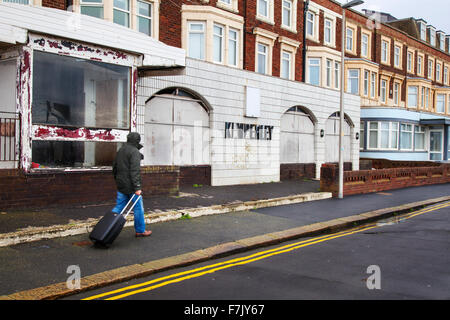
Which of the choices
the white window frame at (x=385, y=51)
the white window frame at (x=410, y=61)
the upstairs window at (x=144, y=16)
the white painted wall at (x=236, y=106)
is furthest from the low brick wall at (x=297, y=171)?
the white window frame at (x=410, y=61)

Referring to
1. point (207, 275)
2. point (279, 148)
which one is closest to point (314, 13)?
point (279, 148)

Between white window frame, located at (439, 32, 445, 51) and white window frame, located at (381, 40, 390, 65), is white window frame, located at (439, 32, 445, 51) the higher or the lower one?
the higher one

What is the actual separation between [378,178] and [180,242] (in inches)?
472

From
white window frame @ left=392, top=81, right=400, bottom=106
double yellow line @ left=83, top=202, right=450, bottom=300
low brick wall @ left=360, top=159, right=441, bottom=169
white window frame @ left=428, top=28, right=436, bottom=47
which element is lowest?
double yellow line @ left=83, top=202, right=450, bottom=300

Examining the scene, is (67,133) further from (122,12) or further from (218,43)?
(218,43)

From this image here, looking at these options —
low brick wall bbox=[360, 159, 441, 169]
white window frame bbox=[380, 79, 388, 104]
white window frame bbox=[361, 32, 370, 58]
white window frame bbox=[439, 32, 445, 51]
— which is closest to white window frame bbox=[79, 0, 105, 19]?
low brick wall bbox=[360, 159, 441, 169]

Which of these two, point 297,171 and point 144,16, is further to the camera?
point 297,171

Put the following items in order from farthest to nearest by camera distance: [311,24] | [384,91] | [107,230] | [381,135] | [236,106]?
[384,91] < [381,135] < [311,24] < [236,106] < [107,230]

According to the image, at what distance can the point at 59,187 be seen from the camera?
32.2 feet

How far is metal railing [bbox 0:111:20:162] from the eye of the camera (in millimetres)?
9297

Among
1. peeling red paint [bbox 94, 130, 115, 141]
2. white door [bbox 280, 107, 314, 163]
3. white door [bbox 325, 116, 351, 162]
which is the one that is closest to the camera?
peeling red paint [bbox 94, 130, 115, 141]

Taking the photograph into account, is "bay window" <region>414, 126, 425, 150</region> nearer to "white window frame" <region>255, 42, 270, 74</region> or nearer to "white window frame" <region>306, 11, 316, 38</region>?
"white window frame" <region>306, 11, 316, 38</region>

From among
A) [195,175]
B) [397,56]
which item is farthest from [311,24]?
[397,56]

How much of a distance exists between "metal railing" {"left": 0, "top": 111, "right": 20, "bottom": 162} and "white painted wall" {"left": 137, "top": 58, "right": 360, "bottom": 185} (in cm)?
401
